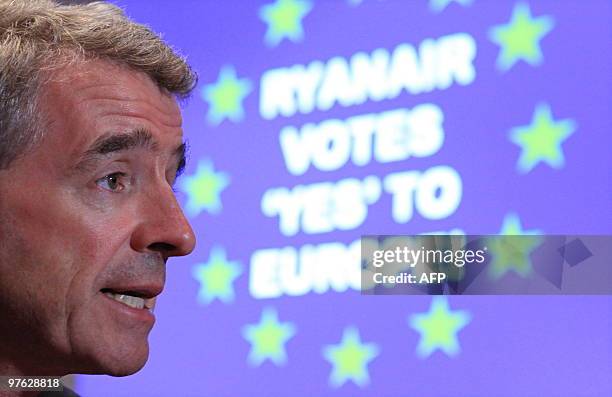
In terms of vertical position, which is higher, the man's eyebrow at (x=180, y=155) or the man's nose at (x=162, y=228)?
the man's eyebrow at (x=180, y=155)

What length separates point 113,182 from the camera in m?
0.90

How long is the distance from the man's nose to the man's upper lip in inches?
1.3

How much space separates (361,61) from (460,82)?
0.17m

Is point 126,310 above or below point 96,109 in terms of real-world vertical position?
below

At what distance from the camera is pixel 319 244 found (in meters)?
1.48

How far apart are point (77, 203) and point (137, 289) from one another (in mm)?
98

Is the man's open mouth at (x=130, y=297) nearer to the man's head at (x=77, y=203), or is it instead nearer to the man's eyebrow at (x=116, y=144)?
the man's head at (x=77, y=203)

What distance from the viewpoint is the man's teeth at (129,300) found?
2.88 feet

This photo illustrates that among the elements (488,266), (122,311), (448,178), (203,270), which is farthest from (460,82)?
(122,311)
